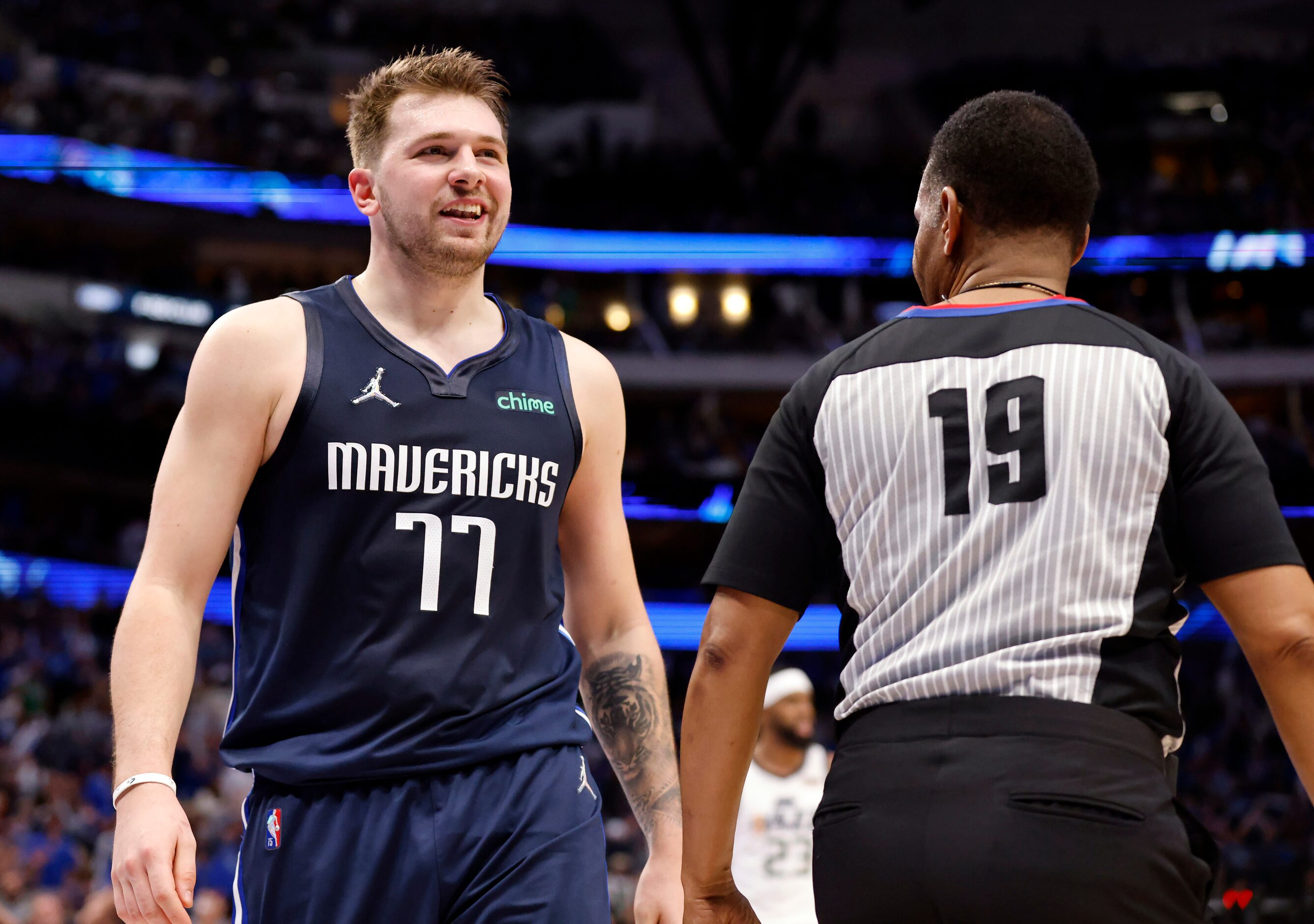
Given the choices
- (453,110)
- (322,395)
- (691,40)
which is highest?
(691,40)

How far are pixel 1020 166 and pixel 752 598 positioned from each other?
84cm

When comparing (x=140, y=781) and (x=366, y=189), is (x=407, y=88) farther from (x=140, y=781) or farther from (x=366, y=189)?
(x=140, y=781)

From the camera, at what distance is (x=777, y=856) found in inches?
237

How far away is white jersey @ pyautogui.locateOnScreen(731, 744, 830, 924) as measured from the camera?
6.03 metres

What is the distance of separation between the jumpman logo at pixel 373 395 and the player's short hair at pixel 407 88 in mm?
552

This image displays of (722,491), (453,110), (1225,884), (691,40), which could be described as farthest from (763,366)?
(453,110)

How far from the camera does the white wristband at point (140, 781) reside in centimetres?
242

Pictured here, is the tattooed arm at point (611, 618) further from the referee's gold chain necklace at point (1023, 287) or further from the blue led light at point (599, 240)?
the blue led light at point (599, 240)

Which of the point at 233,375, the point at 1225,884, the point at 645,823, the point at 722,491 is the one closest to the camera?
the point at 233,375

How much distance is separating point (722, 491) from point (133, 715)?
15879mm

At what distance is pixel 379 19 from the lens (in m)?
24.6

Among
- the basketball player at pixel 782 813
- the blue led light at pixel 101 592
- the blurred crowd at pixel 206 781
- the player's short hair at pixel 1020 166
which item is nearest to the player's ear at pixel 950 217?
the player's short hair at pixel 1020 166

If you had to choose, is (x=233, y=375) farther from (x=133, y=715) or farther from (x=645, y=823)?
(x=645, y=823)

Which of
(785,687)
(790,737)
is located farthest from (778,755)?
(785,687)
